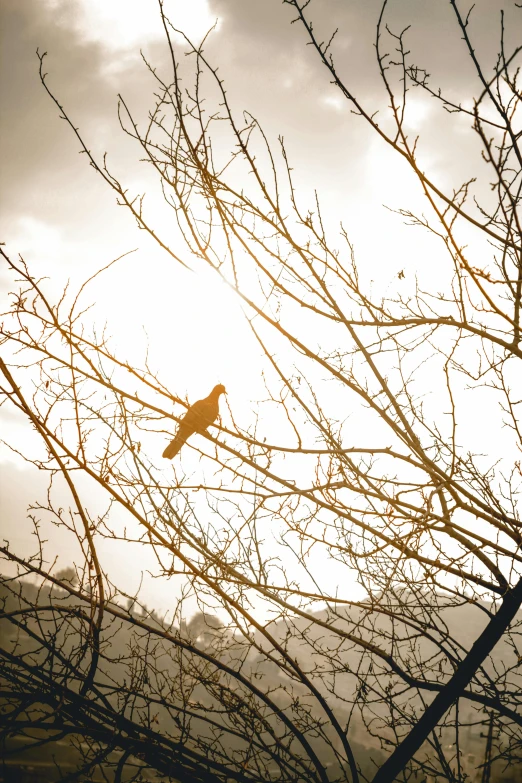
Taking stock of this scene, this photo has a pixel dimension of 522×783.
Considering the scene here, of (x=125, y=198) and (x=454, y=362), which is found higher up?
(x=454, y=362)

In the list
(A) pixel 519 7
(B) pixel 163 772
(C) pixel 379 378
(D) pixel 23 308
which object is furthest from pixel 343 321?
(B) pixel 163 772

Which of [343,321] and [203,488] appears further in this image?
[203,488]

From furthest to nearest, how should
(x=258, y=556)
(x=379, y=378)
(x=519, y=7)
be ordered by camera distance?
(x=258, y=556), (x=379, y=378), (x=519, y=7)

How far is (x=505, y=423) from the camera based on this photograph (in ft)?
11.3

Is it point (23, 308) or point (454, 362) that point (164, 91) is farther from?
point (454, 362)

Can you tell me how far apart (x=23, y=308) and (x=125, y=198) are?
80 cm

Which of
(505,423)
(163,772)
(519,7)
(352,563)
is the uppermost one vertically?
(519,7)

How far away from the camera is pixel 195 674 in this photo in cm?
334

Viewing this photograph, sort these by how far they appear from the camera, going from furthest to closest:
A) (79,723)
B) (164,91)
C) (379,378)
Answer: (379,378)
(164,91)
(79,723)

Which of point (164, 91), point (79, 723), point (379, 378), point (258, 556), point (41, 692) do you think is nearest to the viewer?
point (41, 692)

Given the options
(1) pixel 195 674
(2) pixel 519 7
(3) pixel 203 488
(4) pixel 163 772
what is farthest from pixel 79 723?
(2) pixel 519 7

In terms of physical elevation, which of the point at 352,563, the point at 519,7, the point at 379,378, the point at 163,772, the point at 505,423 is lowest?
the point at 163,772

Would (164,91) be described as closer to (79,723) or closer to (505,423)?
(505,423)

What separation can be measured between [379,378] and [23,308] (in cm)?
203
